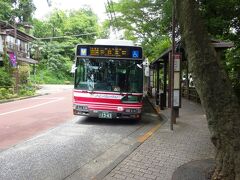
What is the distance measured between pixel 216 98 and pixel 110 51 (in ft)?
23.5

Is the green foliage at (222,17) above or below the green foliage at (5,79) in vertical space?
above

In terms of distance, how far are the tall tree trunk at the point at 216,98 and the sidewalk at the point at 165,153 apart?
4.01 ft

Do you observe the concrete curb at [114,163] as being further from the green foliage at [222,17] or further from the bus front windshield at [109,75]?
the green foliage at [222,17]

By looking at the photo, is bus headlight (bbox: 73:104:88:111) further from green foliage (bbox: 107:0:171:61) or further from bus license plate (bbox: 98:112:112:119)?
green foliage (bbox: 107:0:171:61)

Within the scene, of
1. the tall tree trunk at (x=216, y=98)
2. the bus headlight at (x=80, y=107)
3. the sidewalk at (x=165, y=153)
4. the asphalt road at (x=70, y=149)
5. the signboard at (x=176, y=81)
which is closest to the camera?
the tall tree trunk at (x=216, y=98)

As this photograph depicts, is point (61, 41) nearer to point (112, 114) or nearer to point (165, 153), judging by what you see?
point (112, 114)

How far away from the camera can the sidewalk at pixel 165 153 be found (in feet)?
18.5

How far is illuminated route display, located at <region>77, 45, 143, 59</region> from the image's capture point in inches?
444

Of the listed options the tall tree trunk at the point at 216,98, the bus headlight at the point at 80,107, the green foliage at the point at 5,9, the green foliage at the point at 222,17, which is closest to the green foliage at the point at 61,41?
the green foliage at the point at 5,9

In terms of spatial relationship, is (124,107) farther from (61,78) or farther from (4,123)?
(61,78)

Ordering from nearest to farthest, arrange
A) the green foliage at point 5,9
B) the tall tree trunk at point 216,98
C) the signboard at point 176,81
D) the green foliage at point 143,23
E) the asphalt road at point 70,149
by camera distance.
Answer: the tall tree trunk at point 216,98 → the asphalt road at point 70,149 → the signboard at point 176,81 → the green foliage at point 143,23 → the green foliage at point 5,9

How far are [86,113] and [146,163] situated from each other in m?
5.52

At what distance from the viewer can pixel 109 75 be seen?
1132 centimetres

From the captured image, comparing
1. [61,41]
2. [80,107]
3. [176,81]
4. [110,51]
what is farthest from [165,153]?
[61,41]
